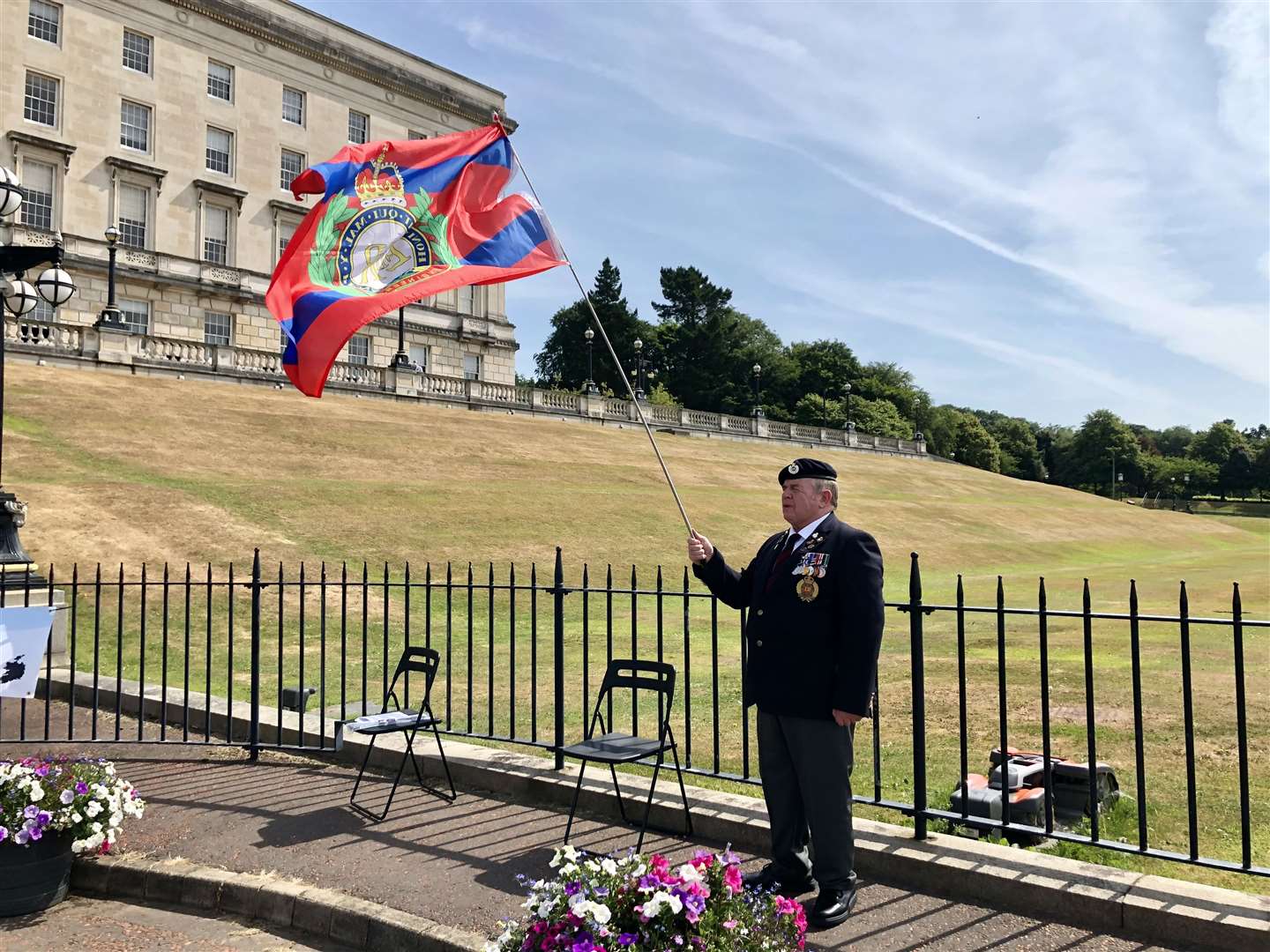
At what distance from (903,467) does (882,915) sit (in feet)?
168

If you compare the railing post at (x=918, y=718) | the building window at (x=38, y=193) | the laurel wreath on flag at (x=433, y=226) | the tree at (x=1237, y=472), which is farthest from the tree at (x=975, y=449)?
the railing post at (x=918, y=718)

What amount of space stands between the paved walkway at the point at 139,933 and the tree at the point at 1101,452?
123m

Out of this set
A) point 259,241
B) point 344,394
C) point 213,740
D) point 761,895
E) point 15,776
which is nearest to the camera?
point 761,895

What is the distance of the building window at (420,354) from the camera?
2201 inches

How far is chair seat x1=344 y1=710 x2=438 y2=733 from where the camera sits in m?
6.00

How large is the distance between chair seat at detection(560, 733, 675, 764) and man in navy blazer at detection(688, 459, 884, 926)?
77cm

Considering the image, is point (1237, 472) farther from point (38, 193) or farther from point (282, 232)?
point (38, 193)

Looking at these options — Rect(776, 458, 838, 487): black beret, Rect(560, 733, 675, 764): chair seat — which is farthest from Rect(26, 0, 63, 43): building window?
Rect(776, 458, 838, 487): black beret

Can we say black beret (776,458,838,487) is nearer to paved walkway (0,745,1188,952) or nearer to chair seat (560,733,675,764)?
chair seat (560,733,675,764)

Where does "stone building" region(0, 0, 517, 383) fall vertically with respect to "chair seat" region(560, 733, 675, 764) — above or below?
above

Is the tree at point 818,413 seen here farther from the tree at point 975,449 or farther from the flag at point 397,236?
the flag at point 397,236

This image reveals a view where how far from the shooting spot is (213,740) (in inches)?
310

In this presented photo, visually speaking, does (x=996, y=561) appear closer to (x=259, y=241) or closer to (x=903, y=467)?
(x=903, y=467)

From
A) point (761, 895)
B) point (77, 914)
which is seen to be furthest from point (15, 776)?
point (761, 895)
